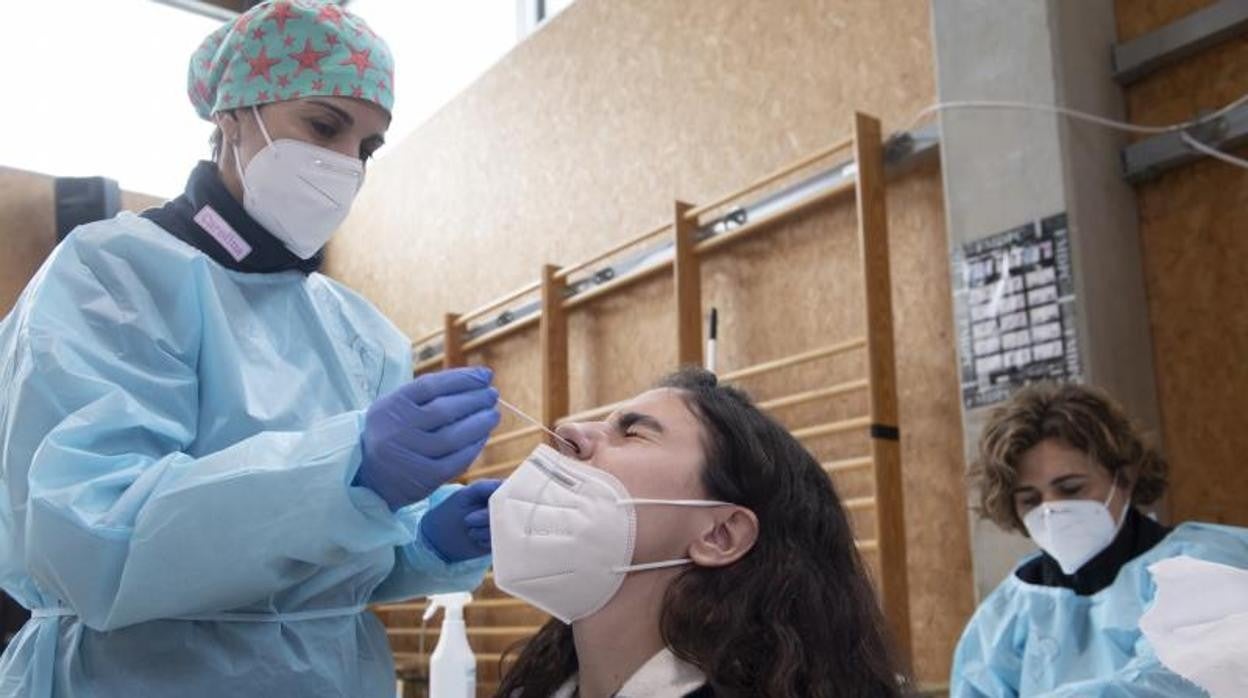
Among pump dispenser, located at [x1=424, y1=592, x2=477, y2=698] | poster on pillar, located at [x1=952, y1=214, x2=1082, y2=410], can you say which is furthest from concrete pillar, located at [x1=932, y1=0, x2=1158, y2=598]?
pump dispenser, located at [x1=424, y1=592, x2=477, y2=698]

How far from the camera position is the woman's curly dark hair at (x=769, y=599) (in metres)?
1.15

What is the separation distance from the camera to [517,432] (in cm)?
408

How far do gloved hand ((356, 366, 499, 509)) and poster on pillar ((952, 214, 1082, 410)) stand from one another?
62.6 inches

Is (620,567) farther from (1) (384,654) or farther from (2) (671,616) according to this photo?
(1) (384,654)

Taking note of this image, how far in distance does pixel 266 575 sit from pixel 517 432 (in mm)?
3005

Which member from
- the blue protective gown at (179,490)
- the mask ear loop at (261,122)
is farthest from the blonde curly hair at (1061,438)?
the mask ear loop at (261,122)

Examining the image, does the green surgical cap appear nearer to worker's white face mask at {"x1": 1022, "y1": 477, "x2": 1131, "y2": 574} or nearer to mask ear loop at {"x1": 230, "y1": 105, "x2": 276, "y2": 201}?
mask ear loop at {"x1": 230, "y1": 105, "x2": 276, "y2": 201}

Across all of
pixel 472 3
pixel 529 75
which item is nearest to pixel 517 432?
pixel 529 75

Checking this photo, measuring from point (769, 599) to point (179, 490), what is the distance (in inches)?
22.9

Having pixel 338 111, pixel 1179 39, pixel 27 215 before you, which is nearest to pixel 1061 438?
pixel 1179 39

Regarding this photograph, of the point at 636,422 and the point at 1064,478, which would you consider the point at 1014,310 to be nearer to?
the point at 1064,478

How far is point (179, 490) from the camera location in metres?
1.04

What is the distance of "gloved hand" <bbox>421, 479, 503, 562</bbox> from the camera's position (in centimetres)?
136

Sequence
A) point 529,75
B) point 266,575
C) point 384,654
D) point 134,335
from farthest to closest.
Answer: point 529,75 → point 384,654 → point 134,335 → point 266,575
